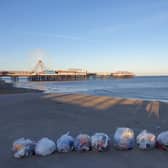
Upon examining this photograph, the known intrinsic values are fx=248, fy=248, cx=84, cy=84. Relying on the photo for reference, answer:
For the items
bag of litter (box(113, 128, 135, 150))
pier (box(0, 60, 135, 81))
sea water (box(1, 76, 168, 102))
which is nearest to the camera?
bag of litter (box(113, 128, 135, 150))

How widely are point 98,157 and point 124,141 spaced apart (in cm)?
58

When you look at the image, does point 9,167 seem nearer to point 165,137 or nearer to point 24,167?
point 24,167

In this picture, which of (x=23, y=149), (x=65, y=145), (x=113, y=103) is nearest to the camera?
(x=23, y=149)

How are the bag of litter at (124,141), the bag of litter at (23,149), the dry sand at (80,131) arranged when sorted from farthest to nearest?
the bag of litter at (124,141) → the bag of litter at (23,149) → the dry sand at (80,131)

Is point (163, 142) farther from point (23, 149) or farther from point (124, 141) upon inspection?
point (23, 149)

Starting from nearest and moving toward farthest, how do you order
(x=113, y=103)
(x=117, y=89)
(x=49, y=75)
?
(x=113, y=103), (x=117, y=89), (x=49, y=75)

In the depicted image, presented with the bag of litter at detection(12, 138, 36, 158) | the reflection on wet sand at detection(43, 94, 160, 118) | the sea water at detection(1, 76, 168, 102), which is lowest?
the sea water at detection(1, 76, 168, 102)

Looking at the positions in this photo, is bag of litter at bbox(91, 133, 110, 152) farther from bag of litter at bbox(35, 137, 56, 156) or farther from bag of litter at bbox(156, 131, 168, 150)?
bag of litter at bbox(156, 131, 168, 150)

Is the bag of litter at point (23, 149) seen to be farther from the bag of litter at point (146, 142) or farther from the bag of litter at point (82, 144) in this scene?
the bag of litter at point (146, 142)

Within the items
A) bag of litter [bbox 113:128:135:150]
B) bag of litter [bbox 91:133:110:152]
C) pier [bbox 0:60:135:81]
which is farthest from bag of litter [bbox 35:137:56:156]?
pier [bbox 0:60:135:81]

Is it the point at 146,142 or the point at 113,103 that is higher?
the point at 146,142

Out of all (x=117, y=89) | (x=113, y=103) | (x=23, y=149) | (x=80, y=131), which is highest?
(x=23, y=149)

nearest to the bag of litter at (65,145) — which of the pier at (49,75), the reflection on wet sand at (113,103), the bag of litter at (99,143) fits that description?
the bag of litter at (99,143)

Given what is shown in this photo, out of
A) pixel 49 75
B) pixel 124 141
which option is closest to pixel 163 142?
pixel 124 141
